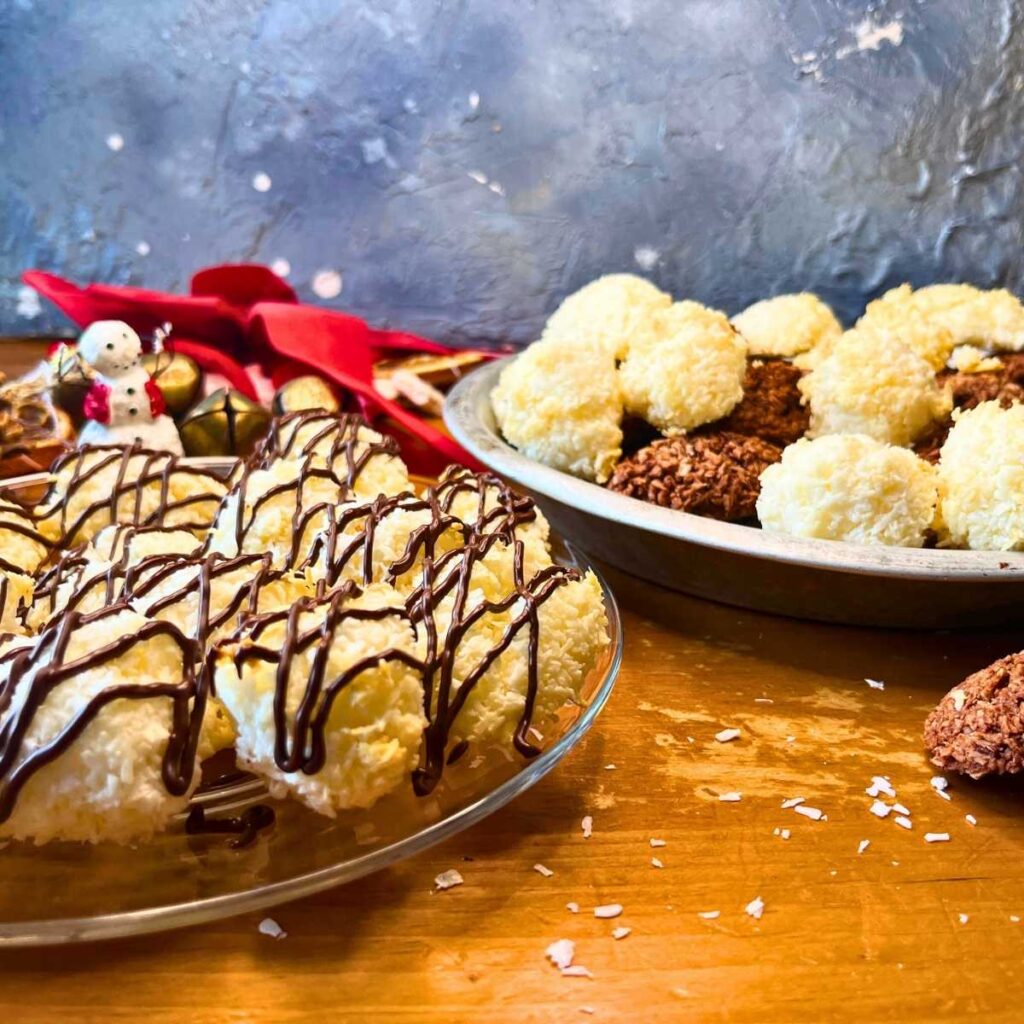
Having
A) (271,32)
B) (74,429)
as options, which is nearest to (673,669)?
(74,429)

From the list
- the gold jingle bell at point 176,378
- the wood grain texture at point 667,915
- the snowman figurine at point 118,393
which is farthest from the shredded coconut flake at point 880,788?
the gold jingle bell at point 176,378

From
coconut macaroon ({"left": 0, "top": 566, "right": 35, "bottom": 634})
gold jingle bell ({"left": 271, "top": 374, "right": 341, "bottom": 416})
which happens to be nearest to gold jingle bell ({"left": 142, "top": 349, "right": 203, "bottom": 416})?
gold jingle bell ({"left": 271, "top": 374, "right": 341, "bottom": 416})

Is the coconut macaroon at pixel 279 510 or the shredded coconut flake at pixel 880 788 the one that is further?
the coconut macaroon at pixel 279 510

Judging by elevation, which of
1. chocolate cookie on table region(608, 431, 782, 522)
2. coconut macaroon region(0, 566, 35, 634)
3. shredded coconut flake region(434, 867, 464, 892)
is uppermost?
chocolate cookie on table region(608, 431, 782, 522)

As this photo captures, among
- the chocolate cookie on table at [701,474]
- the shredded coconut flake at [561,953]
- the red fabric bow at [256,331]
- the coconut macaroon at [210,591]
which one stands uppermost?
the red fabric bow at [256,331]

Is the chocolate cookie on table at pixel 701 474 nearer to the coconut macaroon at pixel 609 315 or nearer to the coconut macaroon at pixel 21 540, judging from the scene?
the coconut macaroon at pixel 609 315

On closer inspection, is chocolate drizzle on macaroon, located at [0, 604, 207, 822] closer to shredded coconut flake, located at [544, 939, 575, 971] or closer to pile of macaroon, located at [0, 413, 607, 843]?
pile of macaroon, located at [0, 413, 607, 843]

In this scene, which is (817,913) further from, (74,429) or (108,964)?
(74,429)
